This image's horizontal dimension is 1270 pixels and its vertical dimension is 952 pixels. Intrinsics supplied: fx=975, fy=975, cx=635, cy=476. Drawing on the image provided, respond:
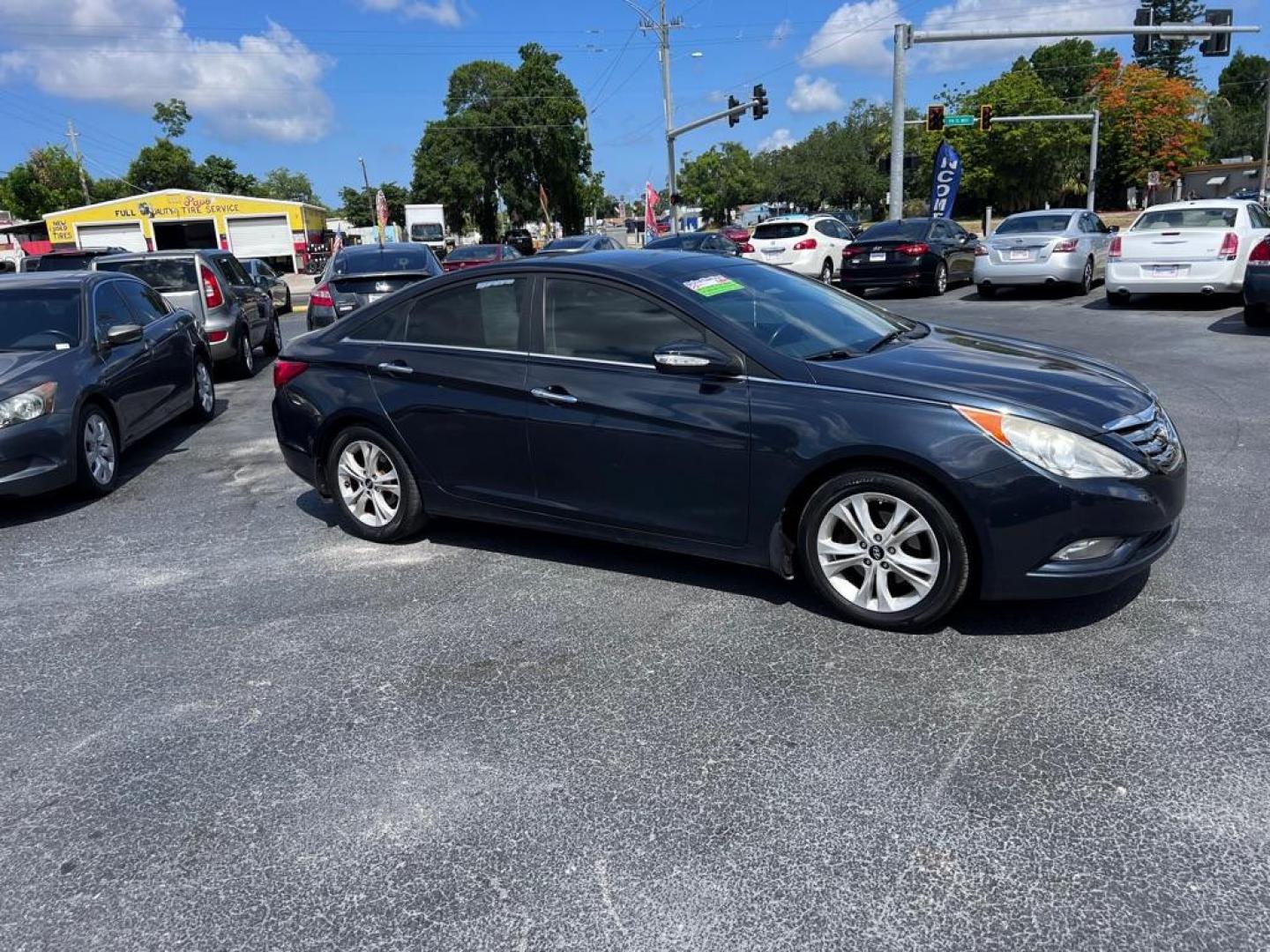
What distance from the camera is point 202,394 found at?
30.6 feet

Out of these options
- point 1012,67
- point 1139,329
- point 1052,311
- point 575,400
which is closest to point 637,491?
point 575,400

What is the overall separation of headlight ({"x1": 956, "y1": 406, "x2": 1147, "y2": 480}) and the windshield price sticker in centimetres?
134

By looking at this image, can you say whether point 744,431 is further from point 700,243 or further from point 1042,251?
point 700,243

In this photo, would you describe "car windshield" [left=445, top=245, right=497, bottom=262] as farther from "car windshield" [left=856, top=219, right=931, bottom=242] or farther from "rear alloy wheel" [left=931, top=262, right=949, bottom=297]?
"rear alloy wheel" [left=931, top=262, right=949, bottom=297]

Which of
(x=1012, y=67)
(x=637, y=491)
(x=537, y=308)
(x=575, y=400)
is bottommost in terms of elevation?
(x=637, y=491)

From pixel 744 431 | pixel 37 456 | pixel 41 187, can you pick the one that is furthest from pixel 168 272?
pixel 41 187

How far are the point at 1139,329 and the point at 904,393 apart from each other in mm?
10344

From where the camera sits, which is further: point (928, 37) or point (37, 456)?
point (928, 37)

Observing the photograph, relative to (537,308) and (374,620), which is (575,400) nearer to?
(537,308)

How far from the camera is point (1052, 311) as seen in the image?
1511 cm

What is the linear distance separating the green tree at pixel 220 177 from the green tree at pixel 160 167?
386cm

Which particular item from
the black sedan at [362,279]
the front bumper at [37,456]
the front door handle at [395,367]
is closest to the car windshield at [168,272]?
the black sedan at [362,279]

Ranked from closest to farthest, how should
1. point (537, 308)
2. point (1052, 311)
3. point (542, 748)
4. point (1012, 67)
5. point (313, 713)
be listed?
1. point (542, 748)
2. point (313, 713)
3. point (537, 308)
4. point (1052, 311)
5. point (1012, 67)

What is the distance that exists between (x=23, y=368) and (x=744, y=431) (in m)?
5.09
